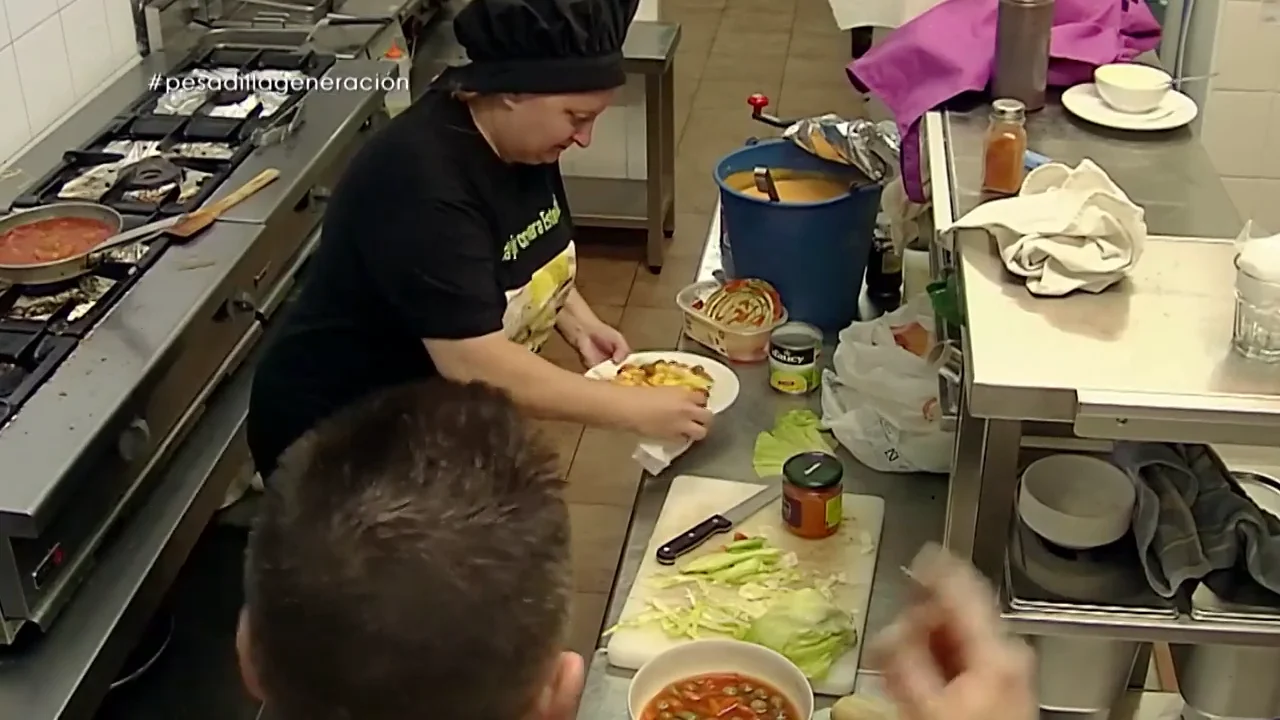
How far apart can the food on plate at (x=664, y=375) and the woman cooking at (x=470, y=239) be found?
0.15 meters

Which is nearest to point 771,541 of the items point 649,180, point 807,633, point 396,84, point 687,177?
point 807,633

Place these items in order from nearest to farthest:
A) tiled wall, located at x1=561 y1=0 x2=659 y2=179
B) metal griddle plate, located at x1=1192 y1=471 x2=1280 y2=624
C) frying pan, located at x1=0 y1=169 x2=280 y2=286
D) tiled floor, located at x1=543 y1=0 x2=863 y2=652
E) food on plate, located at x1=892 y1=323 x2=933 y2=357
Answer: metal griddle plate, located at x1=1192 y1=471 x2=1280 y2=624, food on plate, located at x1=892 y1=323 x2=933 y2=357, frying pan, located at x1=0 y1=169 x2=280 y2=286, tiled floor, located at x1=543 y1=0 x2=863 y2=652, tiled wall, located at x1=561 y1=0 x2=659 y2=179

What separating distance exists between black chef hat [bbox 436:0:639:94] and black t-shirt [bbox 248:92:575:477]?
0.07 metres

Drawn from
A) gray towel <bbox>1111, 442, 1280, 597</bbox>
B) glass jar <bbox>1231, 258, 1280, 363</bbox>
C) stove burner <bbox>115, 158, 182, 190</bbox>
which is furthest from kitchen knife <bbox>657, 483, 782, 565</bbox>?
stove burner <bbox>115, 158, 182, 190</bbox>

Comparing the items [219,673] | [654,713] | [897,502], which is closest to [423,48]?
[219,673]

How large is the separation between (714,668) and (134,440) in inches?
32.2

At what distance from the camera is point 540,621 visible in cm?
80

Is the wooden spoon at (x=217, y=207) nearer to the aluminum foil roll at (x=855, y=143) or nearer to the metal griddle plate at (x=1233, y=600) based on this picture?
the aluminum foil roll at (x=855, y=143)

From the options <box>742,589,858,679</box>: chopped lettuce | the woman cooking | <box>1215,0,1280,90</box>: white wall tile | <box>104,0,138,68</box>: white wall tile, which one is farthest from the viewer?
<box>1215,0,1280,90</box>: white wall tile

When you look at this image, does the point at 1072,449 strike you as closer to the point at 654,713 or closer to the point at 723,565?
the point at 723,565

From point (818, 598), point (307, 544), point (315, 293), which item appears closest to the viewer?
point (307, 544)

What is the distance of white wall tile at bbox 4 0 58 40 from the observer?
2420 mm

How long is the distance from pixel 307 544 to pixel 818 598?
913mm

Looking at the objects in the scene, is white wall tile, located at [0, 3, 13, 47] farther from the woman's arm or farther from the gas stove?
the woman's arm
